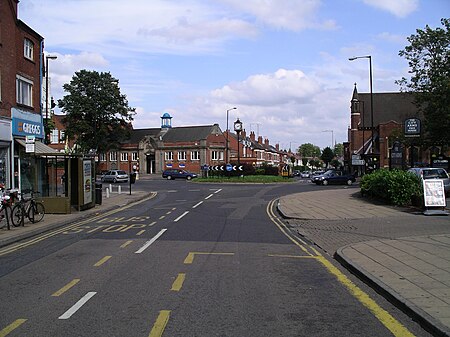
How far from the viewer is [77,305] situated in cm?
666

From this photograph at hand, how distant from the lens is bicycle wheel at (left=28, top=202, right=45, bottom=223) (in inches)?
651

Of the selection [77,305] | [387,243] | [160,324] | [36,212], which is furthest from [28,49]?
[160,324]

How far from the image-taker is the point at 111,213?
2200 cm

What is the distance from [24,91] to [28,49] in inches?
101

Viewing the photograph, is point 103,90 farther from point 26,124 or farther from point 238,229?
point 238,229

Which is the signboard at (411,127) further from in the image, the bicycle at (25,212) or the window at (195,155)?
the window at (195,155)

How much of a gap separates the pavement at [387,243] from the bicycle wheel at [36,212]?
11.1 inches

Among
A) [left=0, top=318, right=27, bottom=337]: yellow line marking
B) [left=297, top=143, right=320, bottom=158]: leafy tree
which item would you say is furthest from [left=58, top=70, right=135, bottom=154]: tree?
[left=297, top=143, right=320, bottom=158]: leafy tree

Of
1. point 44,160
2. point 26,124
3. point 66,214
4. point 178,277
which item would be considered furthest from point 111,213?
point 178,277

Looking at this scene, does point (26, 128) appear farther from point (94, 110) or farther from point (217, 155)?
point (217, 155)

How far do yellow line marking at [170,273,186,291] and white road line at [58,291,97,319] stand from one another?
123 cm

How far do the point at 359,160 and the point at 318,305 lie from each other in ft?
150

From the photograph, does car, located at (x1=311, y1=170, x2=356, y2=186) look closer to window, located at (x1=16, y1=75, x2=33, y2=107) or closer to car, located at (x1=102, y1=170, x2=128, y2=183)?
car, located at (x1=102, y1=170, x2=128, y2=183)

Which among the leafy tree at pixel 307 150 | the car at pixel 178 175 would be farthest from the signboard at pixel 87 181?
the leafy tree at pixel 307 150
